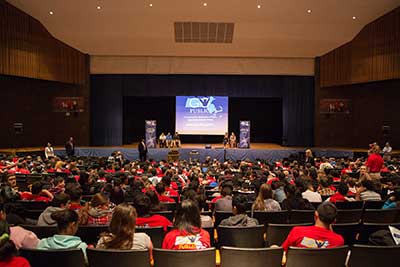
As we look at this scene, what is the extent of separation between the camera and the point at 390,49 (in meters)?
18.1

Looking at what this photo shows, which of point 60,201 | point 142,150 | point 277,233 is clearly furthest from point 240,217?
point 142,150

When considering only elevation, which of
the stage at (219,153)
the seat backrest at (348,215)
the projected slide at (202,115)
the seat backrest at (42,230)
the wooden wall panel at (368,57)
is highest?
the wooden wall panel at (368,57)

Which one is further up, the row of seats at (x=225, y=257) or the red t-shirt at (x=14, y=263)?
the red t-shirt at (x=14, y=263)

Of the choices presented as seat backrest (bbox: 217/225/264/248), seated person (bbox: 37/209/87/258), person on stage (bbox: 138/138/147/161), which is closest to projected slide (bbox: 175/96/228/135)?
person on stage (bbox: 138/138/147/161)

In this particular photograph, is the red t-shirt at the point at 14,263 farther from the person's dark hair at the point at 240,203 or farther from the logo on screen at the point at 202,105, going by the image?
the logo on screen at the point at 202,105

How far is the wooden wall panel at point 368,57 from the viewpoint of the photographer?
17953 millimetres

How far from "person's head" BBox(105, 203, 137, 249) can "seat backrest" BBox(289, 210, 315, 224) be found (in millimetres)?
2596

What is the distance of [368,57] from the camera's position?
63.8 feet

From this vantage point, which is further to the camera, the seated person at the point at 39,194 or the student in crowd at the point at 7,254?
the seated person at the point at 39,194

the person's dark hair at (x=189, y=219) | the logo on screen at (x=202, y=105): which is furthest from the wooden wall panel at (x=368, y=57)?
the person's dark hair at (x=189, y=219)

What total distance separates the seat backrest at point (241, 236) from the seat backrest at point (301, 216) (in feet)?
3.79

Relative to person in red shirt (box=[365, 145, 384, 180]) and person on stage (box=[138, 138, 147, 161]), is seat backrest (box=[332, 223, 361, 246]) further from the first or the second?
person on stage (box=[138, 138, 147, 161])

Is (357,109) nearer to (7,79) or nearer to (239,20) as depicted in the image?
(239,20)

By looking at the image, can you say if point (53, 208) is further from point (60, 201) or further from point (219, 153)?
point (219, 153)
